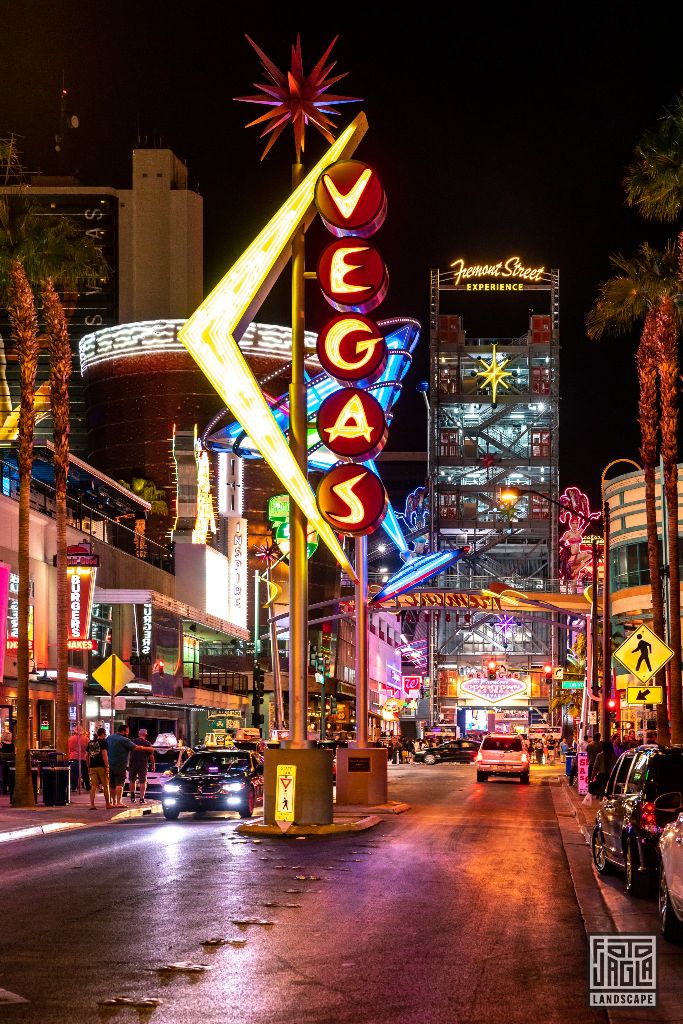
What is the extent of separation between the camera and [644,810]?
14.5 metres

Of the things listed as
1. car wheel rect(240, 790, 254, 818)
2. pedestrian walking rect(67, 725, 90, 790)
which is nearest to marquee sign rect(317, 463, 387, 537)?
car wheel rect(240, 790, 254, 818)

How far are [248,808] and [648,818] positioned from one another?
15.6 m

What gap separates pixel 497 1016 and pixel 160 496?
9938cm

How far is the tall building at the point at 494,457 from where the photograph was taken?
12525 centimetres

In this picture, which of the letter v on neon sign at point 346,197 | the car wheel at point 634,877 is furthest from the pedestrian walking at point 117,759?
the car wheel at point 634,877

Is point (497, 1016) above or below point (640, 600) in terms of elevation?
below

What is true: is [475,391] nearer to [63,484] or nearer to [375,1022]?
[63,484]

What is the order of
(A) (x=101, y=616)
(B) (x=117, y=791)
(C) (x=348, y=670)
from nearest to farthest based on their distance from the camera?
1. (B) (x=117, y=791)
2. (A) (x=101, y=616)
3. (C) (x=348, y=670)

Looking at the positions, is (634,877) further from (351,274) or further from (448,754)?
(448,754)

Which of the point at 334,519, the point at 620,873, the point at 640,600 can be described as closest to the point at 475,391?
the point at 640,600

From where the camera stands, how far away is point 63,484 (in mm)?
36562

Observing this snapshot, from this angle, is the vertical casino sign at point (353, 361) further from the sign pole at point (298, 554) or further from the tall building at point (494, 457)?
the tall building at point (494, 457)

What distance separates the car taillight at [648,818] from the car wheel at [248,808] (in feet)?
50.2

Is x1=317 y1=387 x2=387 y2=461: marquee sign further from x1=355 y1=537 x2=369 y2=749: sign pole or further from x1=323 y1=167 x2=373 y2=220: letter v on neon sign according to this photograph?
x1=355 y1=537 x2=369 y2=749: sign pole
